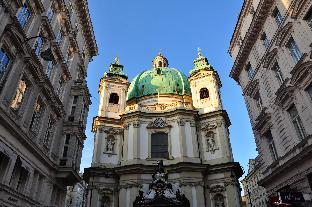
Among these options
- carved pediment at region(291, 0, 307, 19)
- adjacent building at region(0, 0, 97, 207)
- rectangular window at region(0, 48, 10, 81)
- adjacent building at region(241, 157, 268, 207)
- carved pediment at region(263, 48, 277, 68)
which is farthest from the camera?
adjacent building at region(241, 157, 268, 207)

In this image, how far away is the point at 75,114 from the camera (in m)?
26.1

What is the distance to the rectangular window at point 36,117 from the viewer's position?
19484 mm

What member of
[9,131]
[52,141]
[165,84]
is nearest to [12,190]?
[9,131]

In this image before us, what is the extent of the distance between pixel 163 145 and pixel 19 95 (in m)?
21.9

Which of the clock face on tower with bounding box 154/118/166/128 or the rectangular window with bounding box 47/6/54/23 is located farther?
the clock face on tower with bounding box 154/118/166/128

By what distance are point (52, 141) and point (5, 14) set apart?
408 inches

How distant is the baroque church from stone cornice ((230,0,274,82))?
9.95 meters

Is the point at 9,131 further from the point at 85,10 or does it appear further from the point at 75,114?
the point at 85,10

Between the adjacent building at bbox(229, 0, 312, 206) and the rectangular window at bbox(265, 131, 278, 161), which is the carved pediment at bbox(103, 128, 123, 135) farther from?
the rectangular window at bbox(265, 131, 278, 161)

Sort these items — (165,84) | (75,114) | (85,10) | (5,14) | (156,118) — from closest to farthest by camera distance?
(5,14) → (75,114) → (85,10) → (156,118) → (165,84)

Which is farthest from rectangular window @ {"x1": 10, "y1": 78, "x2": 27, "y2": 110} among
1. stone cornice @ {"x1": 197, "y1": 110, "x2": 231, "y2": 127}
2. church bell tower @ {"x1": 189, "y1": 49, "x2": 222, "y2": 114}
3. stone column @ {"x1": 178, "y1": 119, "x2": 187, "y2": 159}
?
church bell tower @ {"x1": 189, "y1": 49, "x2": 222, "y2": 114}

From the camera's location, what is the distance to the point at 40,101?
2069cm

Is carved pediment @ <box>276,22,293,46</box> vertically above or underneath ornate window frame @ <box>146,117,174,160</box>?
underneath

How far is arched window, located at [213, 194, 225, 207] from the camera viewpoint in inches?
1254
